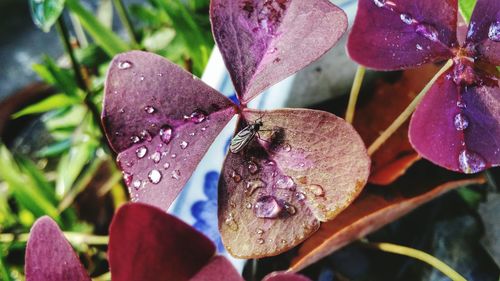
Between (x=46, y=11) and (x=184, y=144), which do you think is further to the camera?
(x=46, y=11)

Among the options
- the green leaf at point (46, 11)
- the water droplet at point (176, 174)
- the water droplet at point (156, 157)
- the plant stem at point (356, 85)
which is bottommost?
the plant stem at point (356, 85)

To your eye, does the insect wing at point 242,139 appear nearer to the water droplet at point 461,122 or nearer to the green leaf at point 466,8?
the water droplet at point 461,122

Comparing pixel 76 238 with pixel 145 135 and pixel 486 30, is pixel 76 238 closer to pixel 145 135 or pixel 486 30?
pixel 145 135

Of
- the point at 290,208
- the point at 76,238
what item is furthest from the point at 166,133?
the point at 76,238

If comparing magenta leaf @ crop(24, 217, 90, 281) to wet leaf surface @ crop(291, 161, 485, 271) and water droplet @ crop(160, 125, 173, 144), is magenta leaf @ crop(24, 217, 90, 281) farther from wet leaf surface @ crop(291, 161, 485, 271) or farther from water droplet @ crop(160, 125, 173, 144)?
wet leaf surface @ crop(291, 161, 485, 271)

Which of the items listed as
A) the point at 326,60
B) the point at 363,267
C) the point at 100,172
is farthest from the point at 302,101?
the point at 100,172

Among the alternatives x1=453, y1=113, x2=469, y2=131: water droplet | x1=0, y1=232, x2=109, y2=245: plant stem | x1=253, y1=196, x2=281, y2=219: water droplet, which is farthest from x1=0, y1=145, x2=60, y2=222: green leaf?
x1=453, y1=113, x2=469, y2=131: water droplet

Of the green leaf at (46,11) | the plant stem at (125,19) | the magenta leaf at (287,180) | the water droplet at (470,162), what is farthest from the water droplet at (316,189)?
the plant stem at (125,19)
